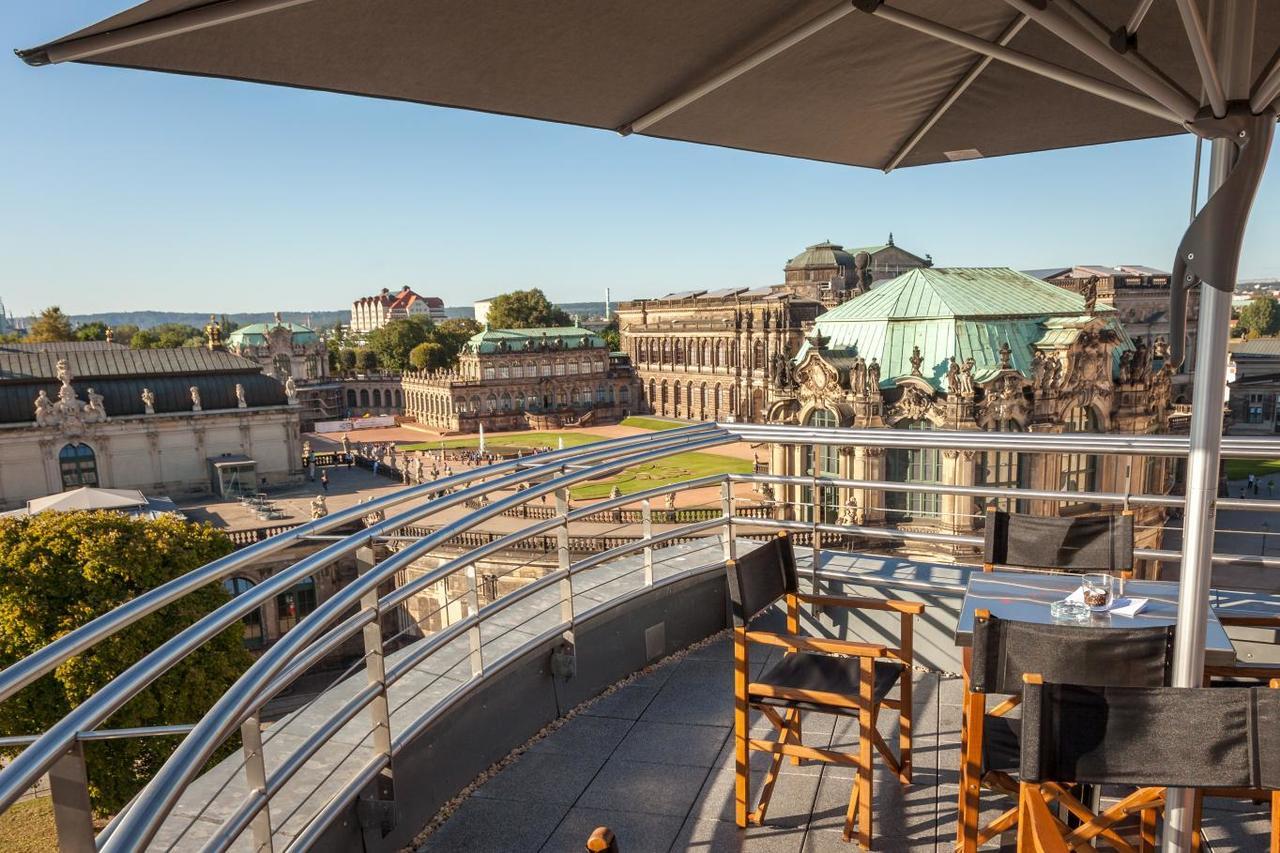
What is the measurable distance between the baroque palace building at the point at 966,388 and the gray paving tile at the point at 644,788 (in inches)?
820

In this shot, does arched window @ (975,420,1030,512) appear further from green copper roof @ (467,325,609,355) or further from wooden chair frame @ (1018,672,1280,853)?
green copper roof @ (467,325,609,355)

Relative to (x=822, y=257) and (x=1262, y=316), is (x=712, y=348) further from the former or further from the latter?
(x=1262, y=316)

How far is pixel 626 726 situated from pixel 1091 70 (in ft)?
14.9

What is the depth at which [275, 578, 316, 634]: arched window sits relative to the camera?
3588cm

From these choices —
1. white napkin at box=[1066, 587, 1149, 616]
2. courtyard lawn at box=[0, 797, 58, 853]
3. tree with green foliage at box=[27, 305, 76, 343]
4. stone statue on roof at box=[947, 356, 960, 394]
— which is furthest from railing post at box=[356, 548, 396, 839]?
tree with green foliage at box=[27, 305, 76, 343]

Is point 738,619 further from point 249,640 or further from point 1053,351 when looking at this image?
point 249,640

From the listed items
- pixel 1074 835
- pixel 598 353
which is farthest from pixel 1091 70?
pixel 598 353

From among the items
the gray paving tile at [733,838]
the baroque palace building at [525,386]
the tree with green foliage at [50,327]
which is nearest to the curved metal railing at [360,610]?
the gray paving tile at [733,838]

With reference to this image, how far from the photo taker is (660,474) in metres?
52.5

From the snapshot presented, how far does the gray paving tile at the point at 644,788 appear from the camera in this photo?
4.42 metres

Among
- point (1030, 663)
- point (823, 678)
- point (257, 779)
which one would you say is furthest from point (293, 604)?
point (1030, 663)

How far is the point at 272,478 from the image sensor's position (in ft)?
166

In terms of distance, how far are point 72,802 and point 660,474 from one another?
50.8 m

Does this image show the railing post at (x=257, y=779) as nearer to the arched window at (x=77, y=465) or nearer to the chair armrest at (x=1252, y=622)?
the chair armrest at (x=1252, y=622)
